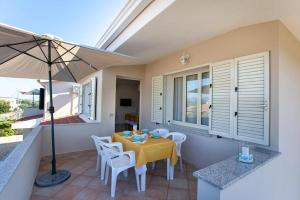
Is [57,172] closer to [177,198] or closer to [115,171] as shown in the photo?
[115,171]

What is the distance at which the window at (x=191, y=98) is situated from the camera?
3.80 meters

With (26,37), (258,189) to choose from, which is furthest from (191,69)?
(26,37)

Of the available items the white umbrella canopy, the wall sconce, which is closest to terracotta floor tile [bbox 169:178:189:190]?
the white umbrella canopy

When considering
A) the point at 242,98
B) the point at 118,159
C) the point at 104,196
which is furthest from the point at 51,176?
the point at 242,98

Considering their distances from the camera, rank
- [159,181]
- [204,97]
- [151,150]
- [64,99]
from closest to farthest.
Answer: [151,150] < [159,181] < [204,97] < [64,99]

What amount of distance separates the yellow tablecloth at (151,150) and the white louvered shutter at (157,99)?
1732 mm

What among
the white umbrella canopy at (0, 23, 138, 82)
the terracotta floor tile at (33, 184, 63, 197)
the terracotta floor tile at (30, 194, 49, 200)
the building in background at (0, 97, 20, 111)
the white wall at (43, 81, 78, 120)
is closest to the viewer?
the white umbrella canopy at (0, 23, 138, 82)

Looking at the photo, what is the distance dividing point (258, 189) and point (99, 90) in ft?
14.5

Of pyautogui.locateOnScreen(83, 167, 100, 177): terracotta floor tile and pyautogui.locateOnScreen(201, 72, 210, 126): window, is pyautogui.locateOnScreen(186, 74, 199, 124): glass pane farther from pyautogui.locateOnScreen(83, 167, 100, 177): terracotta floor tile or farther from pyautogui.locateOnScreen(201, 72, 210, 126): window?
pyautogui.locateOnScreen(83, 167, 100, 177): terracotta floor tile

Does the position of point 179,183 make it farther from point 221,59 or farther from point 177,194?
point 221,59

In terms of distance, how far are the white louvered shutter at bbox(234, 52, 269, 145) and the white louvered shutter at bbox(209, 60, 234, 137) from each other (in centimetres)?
13

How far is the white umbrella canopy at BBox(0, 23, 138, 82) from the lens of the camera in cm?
225

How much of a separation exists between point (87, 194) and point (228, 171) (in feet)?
Answer: 6.81

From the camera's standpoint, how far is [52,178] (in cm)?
290
